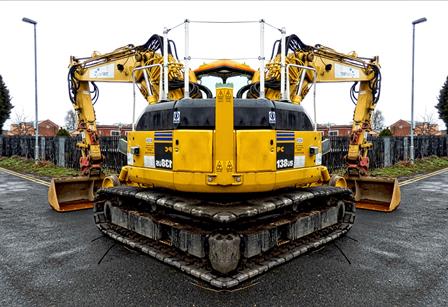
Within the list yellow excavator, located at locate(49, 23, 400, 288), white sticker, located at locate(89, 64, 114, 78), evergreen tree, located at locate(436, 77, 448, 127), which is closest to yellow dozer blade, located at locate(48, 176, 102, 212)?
yellow excavator, located at locate(49, 23, 400, 288)

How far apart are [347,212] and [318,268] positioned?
82.2 inches

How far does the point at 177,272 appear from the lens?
4.93m

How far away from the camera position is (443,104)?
145 ft

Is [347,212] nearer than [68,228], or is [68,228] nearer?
[347,212]

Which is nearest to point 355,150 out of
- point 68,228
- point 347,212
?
point 347,212

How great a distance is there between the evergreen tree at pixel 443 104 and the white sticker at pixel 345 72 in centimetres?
4140

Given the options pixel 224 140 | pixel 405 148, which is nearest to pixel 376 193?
pixel 224 140

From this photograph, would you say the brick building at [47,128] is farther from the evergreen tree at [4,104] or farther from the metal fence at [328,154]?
the metal fence at [328,154]

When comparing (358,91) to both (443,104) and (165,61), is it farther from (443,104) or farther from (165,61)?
(443,104)

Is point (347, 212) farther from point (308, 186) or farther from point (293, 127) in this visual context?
point (293, 127)

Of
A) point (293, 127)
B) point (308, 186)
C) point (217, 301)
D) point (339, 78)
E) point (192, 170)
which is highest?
point (339, 78)

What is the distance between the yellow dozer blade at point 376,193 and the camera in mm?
8836

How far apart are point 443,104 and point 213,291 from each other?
50733mm

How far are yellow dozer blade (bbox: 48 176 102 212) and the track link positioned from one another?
285 centimetres
